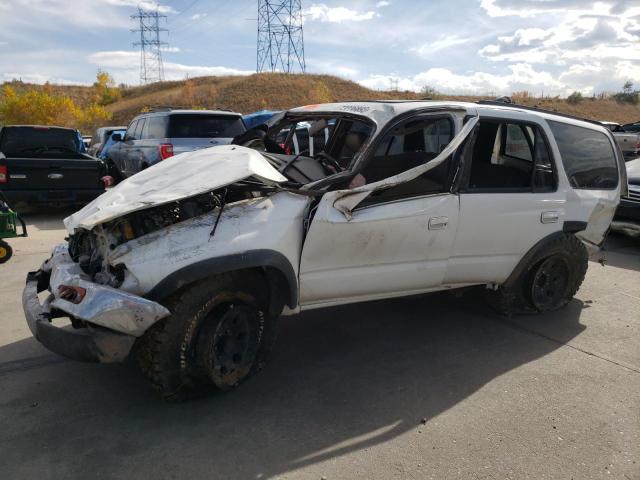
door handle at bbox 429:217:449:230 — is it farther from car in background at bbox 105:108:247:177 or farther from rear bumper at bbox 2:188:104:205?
rear bumper at bbox 2:188:104:205

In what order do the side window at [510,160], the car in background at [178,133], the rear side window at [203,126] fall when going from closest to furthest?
the side window at [510,160], the car in background at [178,133], the rear side window at [203,126]

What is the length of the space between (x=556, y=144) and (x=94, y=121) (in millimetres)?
48319

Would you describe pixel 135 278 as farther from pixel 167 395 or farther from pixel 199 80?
pixel 199 80

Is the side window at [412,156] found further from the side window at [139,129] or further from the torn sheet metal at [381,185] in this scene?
the side window at [139,129]

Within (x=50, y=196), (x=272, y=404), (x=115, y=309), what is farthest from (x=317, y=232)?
(x=50, y=196)

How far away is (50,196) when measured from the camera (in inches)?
361

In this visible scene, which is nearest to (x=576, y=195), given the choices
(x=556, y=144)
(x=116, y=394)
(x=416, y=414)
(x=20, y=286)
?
(x=556, y=144)

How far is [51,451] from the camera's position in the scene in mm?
2729

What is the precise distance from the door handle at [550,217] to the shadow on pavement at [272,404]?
993mm

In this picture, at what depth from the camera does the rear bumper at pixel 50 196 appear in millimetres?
8875

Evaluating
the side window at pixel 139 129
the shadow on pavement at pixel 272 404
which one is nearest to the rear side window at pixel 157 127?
the side window at pixel 139 129

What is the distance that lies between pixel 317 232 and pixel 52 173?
7.58m

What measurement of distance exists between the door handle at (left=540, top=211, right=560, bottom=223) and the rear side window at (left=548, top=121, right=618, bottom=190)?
0.38 m

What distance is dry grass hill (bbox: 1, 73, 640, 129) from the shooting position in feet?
175
